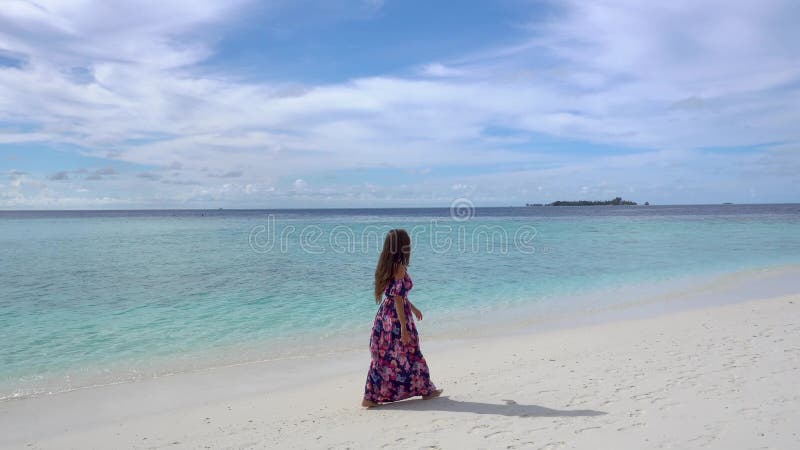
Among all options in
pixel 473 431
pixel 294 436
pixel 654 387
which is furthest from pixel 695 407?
pixel 294 436

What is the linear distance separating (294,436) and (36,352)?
22.5ft

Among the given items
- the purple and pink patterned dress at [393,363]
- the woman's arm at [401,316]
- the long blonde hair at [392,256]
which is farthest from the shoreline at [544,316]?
the long blonde hair at [392,256]

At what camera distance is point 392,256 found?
593 centimetres

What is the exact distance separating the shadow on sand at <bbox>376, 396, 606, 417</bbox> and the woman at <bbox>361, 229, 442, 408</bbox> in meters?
0.11

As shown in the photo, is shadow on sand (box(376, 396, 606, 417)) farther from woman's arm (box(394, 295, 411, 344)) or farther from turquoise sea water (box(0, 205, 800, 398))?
turquoise sea water (box(0, 205, 800, 398))

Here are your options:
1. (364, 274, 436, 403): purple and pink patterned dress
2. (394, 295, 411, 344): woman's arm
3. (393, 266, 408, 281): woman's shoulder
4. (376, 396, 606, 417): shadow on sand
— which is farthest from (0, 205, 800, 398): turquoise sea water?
(393, 266, 408, 281): woman's shoulder

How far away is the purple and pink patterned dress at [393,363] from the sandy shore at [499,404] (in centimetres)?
20

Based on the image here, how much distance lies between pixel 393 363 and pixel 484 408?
1146mm

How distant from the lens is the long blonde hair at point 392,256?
588 centimetres

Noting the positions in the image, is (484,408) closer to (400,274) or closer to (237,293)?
(400,274)

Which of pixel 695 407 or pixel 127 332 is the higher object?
pixel 695 407

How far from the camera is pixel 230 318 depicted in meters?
12.3

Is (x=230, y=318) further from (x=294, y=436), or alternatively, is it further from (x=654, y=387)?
(x=654, y=387)

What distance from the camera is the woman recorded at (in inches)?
235
